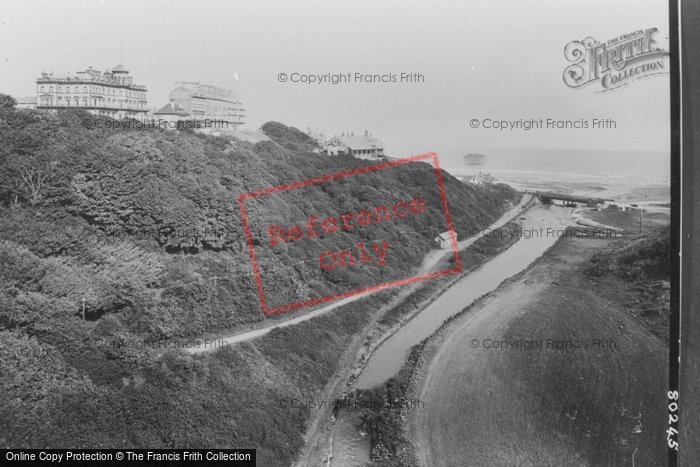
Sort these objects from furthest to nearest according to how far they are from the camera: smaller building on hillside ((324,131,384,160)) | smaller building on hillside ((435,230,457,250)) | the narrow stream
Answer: smaller building on hillside ((324,131,384,160)) < smaller building on hillside ((435,230,457,250)) < the narrow stream

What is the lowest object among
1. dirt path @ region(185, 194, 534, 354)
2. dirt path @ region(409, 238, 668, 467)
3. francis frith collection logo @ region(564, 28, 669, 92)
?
dirt path @ region(409, 238, 668, 467)

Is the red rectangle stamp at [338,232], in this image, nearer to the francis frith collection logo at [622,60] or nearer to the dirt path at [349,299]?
the dirt path at [349,299]

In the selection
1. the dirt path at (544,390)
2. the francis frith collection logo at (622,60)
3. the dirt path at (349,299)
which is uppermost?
the francis frith collection logo at (622,60)

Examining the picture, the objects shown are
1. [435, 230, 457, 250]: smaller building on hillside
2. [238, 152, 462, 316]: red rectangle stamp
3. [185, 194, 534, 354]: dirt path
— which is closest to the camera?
[185, 194, 534, 354]: dirt path

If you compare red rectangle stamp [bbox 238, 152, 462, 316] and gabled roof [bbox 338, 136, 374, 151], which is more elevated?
gabled roof [bbox 338, 136, 374, 151]

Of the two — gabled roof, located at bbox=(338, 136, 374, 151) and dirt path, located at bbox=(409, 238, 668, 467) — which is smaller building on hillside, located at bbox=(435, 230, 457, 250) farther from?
gabled roof, located at bbox=(338, 136, 374, 151)
